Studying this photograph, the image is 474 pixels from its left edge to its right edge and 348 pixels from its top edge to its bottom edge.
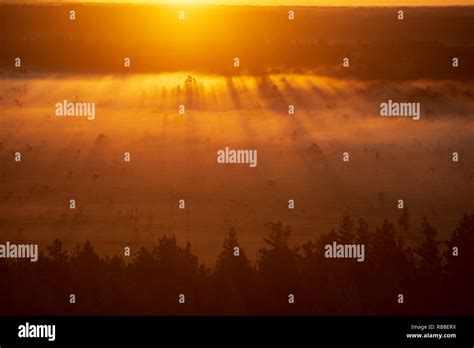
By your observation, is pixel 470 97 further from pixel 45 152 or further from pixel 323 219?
pixel 45 152

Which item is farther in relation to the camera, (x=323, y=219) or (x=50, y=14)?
(x=50, y=14)

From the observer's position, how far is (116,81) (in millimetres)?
10492

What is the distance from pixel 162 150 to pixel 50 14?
6.89ft

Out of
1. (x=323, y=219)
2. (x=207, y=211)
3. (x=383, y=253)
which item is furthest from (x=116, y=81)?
(x=383, y=253)

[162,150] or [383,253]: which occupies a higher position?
[162,150]

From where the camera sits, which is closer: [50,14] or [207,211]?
[207,211]

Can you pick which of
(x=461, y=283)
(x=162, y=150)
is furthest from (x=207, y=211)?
(x=461, y=283)

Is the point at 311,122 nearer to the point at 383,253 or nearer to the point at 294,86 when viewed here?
the point at 294,86

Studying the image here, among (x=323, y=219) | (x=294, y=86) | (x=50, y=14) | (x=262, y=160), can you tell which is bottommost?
(x=323, y=219)

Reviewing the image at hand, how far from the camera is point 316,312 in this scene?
9.66 metres

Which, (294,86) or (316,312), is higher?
(294,86)

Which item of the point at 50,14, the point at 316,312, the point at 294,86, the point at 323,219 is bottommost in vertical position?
the point at 316,312

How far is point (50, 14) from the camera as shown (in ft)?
35.6

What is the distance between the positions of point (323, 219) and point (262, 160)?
2.74 ft
